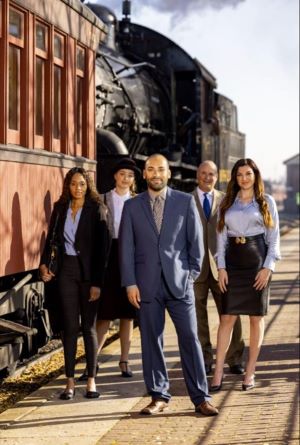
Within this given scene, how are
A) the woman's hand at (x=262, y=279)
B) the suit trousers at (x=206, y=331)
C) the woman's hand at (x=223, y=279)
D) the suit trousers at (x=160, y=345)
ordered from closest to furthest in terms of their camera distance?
the suit trousers at (x=160, y=345), the woman's hand at (x=262, y=279), the woman's hand at (x=223, y=279), the suit trousers at (x=206, y=331)

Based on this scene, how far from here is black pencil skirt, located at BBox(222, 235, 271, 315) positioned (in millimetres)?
7719

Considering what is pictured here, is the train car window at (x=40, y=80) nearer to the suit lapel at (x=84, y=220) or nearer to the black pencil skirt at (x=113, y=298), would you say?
the suit lapel at (x=84, y=220)

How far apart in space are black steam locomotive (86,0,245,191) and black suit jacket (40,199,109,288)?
7.22m

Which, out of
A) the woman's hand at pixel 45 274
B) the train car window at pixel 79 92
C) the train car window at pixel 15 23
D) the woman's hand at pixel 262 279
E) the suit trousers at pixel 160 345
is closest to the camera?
the suit trousers at pixel 160 345

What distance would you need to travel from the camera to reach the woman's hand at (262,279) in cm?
764

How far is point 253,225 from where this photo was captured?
771 cm

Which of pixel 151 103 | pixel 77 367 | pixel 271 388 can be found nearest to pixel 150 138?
pixel 151 103

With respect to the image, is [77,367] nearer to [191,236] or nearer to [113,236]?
[113,236]

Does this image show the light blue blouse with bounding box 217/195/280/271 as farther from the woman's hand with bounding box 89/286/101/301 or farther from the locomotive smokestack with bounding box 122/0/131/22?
the locomotive smokestack with bounding box 122/0/131/22

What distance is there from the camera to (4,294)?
306 inches

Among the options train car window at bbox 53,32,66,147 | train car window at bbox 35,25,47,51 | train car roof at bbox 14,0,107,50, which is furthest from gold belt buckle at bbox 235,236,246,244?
train car roof at bbox 14,0,107,50

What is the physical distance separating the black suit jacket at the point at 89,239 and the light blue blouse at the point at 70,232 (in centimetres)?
4

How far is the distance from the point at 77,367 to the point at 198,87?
1034 cm

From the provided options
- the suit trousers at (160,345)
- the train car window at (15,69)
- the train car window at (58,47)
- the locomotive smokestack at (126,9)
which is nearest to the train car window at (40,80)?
the train car window at (58,47)
